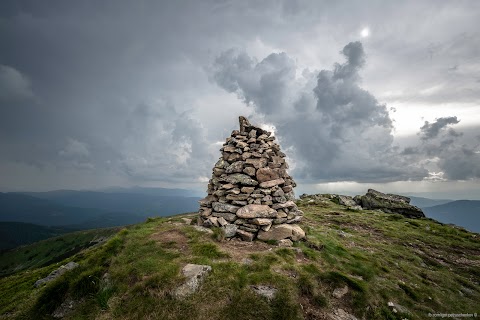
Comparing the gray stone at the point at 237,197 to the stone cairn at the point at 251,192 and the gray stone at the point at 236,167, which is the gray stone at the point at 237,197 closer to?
the stone cairn at the point at 251,192

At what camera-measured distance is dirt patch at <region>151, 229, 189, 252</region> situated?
1719 centimetres

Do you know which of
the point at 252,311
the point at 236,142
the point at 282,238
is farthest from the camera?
the point at 236,142

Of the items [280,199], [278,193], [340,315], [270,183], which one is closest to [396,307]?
[340,315]

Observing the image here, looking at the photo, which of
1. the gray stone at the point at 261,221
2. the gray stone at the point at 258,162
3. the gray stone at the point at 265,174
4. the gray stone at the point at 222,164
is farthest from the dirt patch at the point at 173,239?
the gray stone at the point at 258,162

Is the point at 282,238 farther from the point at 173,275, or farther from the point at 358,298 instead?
the point at 173,275

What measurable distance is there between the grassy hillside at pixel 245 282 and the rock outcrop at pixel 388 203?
2686 cm

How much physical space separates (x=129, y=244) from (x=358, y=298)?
16.1m

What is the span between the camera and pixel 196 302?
11617mm

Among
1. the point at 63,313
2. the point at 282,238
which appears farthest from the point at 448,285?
the point at 63,313

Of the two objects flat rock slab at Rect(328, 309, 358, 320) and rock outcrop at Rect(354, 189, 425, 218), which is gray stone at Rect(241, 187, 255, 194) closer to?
flat rock slab at Rect(328, 309, 358, 320)

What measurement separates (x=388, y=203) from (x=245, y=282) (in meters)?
49.8

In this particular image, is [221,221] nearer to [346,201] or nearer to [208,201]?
[208,201]

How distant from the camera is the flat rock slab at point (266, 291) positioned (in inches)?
481

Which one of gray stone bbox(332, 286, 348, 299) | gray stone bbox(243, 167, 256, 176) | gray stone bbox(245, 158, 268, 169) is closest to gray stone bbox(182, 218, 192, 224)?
gray stone bbox(243, 167, 256, 176)
